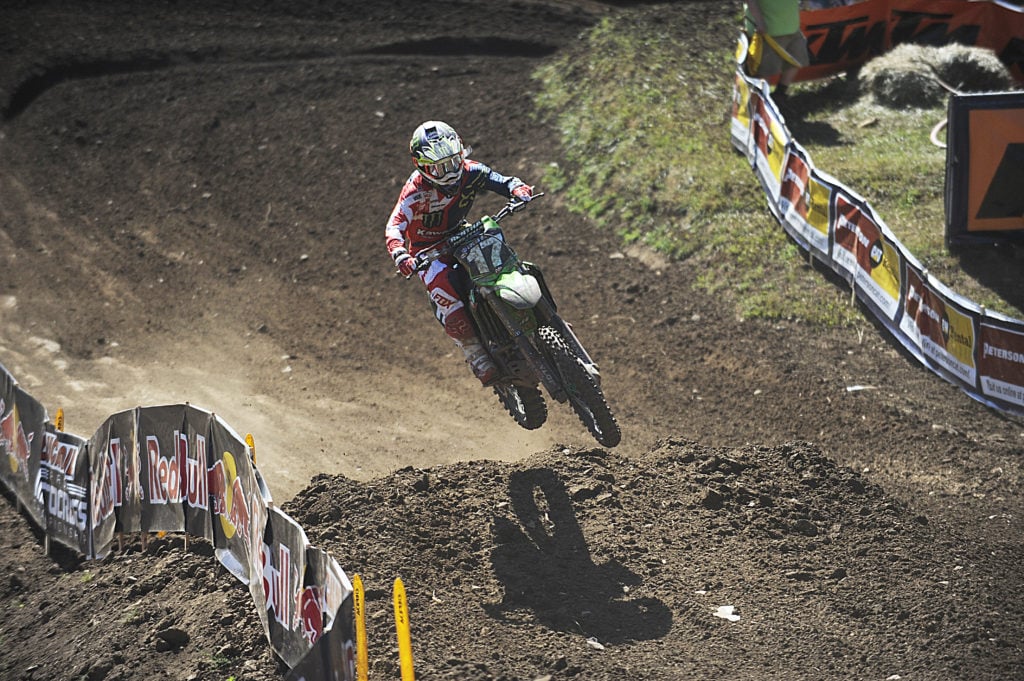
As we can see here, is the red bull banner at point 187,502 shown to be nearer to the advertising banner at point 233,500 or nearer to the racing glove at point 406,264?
the advertising banner at point 233,500

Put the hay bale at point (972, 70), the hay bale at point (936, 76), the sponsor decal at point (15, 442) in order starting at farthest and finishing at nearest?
the hay bale at point (936, 76), the hay bale at point (972, 70), the sponsor decal at point (15, 442)

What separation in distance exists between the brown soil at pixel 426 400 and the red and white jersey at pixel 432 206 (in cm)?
Result: 225

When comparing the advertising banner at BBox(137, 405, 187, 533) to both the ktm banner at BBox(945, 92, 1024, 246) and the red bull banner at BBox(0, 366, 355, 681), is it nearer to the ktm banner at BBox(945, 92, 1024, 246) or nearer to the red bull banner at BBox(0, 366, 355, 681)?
the red bull banner at BBox(0, 366, 355, 681)

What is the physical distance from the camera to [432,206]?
982 cm

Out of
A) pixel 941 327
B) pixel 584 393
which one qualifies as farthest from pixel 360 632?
pixel 941 327

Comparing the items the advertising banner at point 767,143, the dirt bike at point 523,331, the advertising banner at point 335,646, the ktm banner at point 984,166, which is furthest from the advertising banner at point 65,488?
the ktm banner at point 984,166

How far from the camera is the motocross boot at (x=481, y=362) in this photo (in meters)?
9.52

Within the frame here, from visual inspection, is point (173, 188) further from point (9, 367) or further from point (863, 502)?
point (863, 502)

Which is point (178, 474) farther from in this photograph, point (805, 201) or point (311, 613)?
point (805, 201)

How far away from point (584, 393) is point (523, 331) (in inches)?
29.9

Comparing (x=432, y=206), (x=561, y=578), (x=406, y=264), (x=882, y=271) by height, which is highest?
(x=432, y=206)

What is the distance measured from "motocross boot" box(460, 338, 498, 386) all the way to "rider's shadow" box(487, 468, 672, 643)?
1.05m

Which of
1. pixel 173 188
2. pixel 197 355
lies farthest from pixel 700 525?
pixel 173 188

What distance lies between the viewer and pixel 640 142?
17.5m
